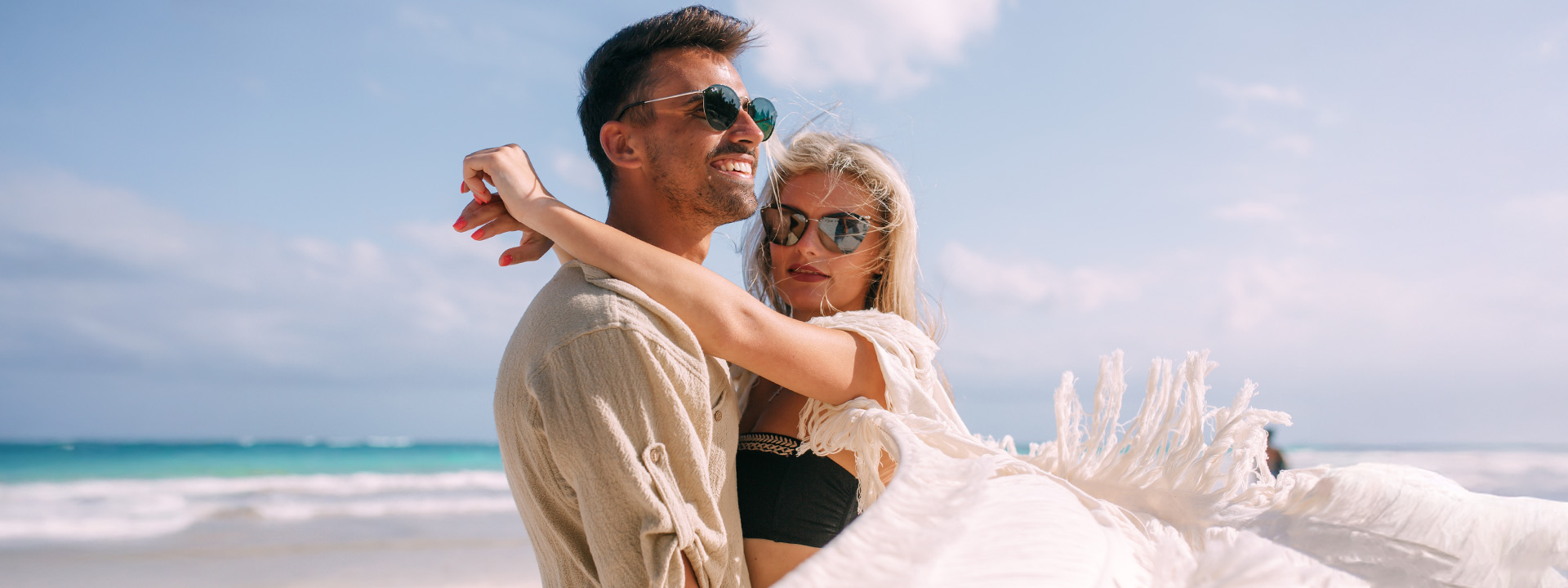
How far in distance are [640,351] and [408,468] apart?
26.4 metres

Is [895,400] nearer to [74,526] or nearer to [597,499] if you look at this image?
[597,499]

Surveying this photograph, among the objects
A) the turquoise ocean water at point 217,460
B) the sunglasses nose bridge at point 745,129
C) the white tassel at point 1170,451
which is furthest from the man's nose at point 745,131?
the turquoise ocean water at point 217,460

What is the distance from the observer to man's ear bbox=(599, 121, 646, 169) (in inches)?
101

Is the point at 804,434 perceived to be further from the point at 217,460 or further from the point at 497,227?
the point at 217,460

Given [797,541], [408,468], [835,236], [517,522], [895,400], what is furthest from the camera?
[408,468]

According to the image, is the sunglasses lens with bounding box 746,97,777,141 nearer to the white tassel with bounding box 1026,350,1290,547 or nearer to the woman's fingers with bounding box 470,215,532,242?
the woman's fingers with bounding box 470,215,532,242

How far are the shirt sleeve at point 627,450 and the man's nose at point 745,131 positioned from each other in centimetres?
99

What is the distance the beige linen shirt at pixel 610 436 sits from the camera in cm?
165

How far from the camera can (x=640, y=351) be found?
1727 millimetres

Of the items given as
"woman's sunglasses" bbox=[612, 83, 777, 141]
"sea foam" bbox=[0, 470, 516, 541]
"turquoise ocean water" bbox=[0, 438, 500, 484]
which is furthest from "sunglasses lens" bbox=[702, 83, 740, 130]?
"turquoise ocean water" bbox=[0, 438, 500, 484]

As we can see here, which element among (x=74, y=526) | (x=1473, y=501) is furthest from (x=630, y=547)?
(x=74, y=526)

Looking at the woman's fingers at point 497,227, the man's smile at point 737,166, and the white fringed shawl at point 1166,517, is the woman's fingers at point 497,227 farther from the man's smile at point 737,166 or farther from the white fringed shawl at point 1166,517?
the white fringed shawl at point 1166,517

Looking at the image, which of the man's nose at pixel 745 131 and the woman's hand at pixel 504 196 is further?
the man's nose at pixel 745 131

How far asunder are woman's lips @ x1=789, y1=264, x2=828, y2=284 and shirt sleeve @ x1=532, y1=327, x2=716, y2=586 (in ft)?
4.81
